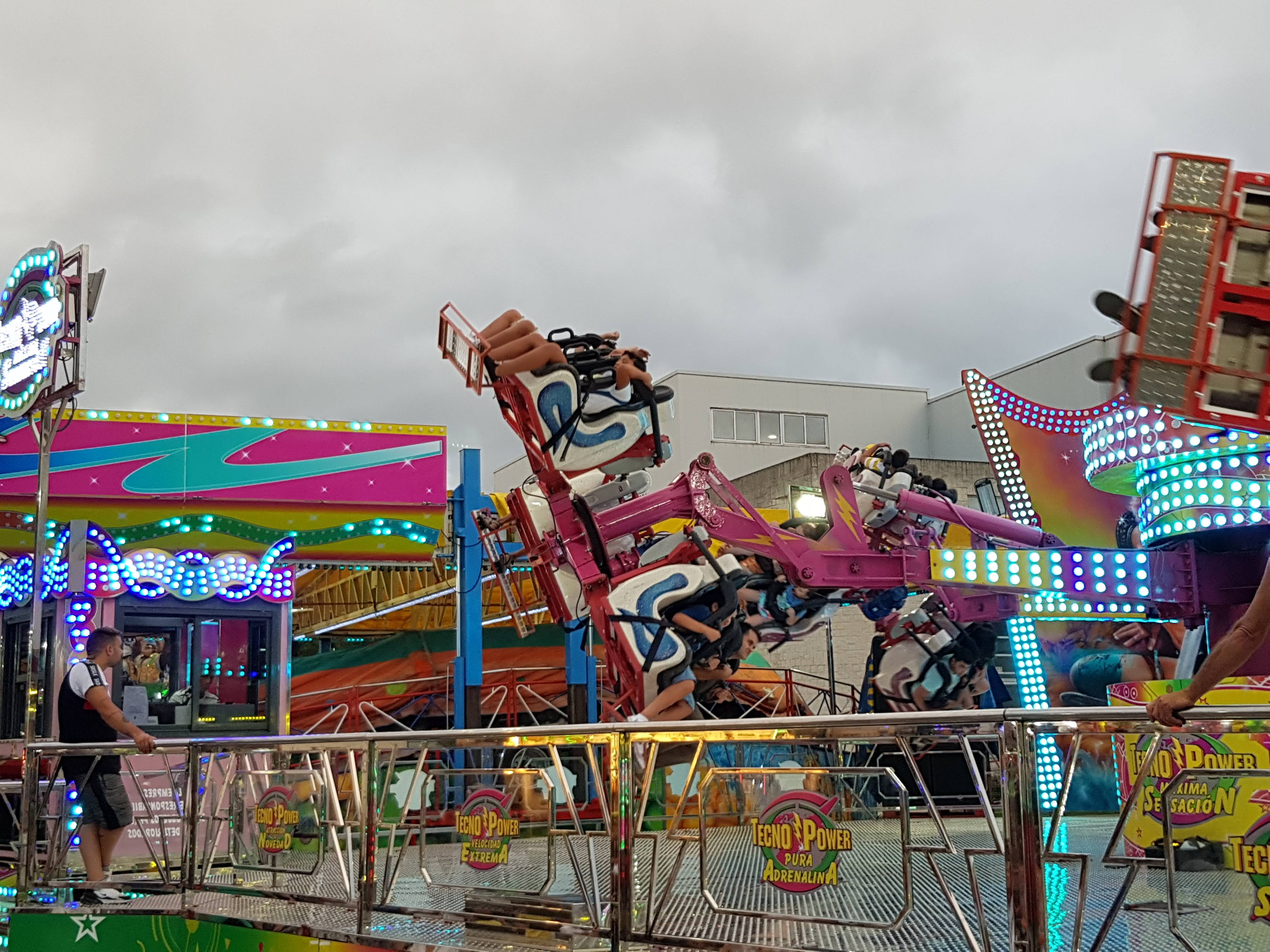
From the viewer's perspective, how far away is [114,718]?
795 cm

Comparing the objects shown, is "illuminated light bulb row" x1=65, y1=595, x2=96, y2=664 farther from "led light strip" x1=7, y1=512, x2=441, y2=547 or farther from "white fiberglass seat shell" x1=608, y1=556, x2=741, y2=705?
"white fiberglass seat shell" x1=608, y1=556, x2=741, y2=705

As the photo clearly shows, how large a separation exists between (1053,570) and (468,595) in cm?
679

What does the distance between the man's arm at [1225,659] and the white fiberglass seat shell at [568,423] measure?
21.8 ft

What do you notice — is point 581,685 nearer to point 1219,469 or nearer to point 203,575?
point 203,575

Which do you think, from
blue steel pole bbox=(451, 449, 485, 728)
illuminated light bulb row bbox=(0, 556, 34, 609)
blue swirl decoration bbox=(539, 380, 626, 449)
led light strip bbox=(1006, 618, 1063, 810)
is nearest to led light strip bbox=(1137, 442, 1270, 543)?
led light strip bbox=(1006, 618, 1063, 810)

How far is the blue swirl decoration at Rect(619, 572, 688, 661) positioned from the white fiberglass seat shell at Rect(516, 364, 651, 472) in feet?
3.78

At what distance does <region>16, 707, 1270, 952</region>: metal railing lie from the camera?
421cm

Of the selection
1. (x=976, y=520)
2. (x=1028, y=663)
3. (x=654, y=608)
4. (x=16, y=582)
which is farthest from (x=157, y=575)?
(x=1028, y=663)

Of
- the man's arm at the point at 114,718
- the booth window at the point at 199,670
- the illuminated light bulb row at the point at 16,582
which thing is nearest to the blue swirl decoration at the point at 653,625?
the man's arm at the point at 114,718

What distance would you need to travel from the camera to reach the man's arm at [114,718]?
24.8 feet

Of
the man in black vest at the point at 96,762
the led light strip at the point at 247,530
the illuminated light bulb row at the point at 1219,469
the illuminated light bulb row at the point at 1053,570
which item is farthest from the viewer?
the led light strip at the point at 247,530

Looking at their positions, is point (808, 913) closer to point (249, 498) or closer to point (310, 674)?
point (249, 498)

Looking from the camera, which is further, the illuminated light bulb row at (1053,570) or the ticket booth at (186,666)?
the ticket booth at (186,666)

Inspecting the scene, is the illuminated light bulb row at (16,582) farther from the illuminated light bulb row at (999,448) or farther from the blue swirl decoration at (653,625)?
the illuminated light bulb row at (999,448)
